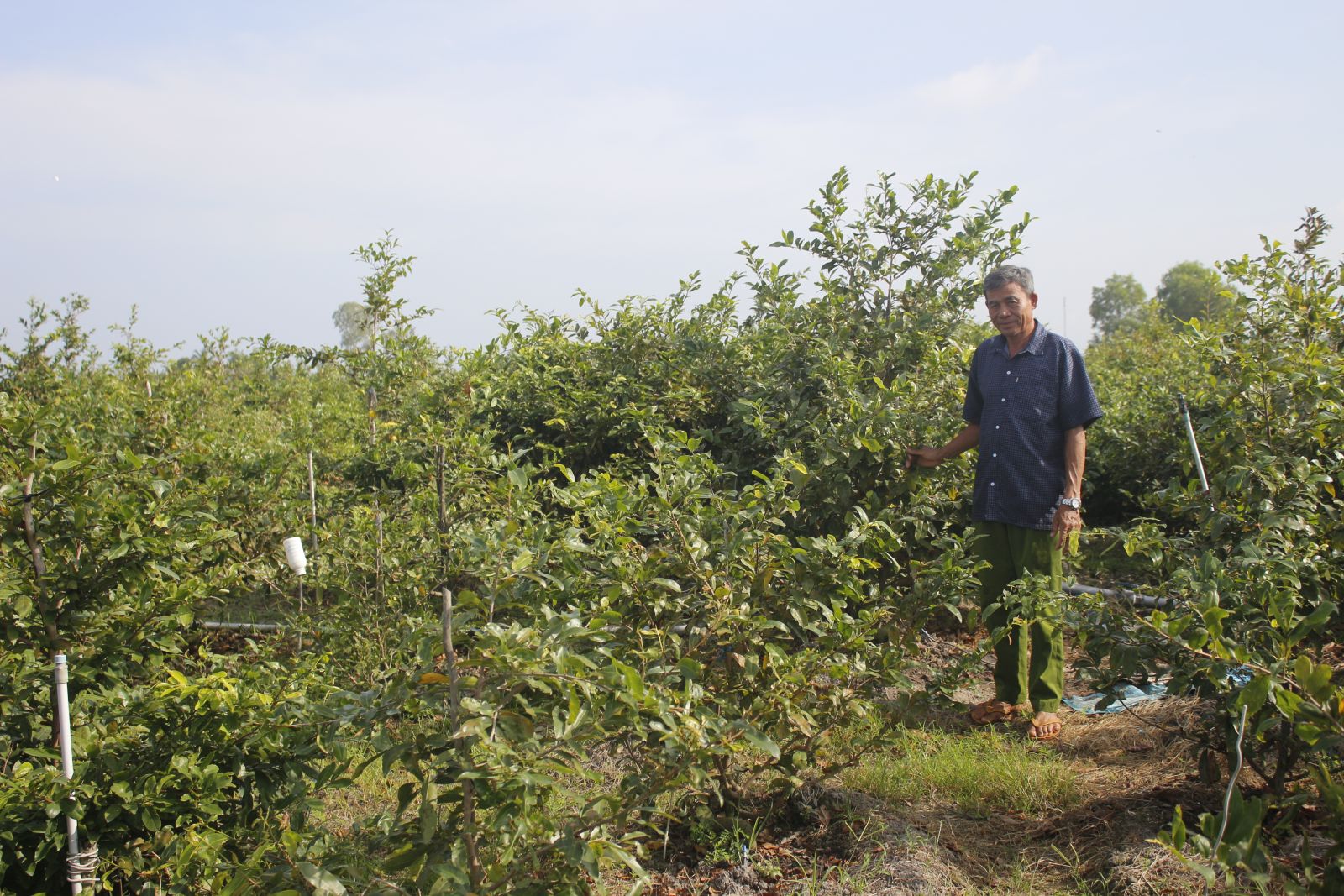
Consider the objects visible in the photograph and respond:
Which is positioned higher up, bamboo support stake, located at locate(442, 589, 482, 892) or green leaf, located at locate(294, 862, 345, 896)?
bamboo support stake, located at locate(442, 589, 482, 892)

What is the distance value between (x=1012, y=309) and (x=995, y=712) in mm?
1673

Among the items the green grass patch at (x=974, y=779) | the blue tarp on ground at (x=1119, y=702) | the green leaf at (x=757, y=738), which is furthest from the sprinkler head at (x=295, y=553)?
the blue tarp on ground at (x=1119, y=702)

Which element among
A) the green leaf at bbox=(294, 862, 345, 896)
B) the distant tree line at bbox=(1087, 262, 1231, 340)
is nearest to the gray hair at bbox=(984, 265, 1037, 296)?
the green leaf at bbox=(294, 862, 345, 896)

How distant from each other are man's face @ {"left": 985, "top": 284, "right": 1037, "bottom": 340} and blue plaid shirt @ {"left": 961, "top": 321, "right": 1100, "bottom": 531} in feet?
0.22

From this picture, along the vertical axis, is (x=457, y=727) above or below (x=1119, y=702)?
above

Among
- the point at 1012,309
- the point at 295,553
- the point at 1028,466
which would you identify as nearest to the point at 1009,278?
the point at 1012,309

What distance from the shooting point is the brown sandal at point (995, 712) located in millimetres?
4176

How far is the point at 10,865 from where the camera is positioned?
2617 mm

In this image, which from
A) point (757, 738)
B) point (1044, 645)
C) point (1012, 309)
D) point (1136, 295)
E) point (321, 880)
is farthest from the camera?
point (1136, 295)

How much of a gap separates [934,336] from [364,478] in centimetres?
300

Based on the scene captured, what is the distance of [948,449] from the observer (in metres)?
4.52

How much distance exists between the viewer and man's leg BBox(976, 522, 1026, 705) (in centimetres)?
421

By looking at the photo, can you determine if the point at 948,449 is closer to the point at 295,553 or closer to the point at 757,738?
the point at 757,738

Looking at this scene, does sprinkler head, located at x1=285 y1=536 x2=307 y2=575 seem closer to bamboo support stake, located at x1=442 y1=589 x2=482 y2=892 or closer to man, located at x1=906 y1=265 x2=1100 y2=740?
bamboo support stake, located at x1=442 y1=589 x2=482 y2=892
